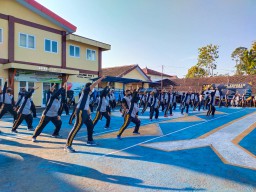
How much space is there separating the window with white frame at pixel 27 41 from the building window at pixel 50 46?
1.12 m

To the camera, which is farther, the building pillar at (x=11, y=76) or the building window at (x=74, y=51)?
the building window at (x=74, y=51)

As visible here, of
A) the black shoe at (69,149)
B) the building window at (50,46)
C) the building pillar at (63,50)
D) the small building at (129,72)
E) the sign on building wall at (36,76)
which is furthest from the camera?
the small building at (129,72)

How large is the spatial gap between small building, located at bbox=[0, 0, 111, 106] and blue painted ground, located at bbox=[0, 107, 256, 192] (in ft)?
39.1

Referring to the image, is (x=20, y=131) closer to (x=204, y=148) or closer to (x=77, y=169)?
(x=77, y=169)

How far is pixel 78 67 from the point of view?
73.5ft

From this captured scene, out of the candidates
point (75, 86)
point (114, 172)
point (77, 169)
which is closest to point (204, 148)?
point (114, 172)

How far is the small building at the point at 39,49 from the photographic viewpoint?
16.8m

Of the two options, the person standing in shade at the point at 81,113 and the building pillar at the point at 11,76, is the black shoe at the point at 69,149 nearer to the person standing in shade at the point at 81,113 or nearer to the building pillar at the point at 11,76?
the person standing in shade at the point at 81,113

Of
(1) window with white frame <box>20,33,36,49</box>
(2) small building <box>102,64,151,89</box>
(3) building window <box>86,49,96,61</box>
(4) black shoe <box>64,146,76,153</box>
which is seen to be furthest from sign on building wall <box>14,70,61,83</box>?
(4) black shoe <box>64,146,76,153</box>

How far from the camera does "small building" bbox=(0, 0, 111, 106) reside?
16.8 m

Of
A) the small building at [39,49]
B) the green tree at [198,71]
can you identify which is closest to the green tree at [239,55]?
the green tree at [198,71]

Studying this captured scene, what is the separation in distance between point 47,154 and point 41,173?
131 cm

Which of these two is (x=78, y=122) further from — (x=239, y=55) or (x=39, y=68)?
(x=239, y=55)

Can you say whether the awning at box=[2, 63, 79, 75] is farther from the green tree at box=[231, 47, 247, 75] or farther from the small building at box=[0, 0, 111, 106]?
the green tree at box=[231, 47, 247, 75]
